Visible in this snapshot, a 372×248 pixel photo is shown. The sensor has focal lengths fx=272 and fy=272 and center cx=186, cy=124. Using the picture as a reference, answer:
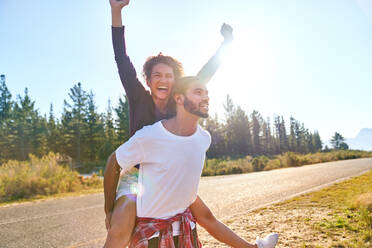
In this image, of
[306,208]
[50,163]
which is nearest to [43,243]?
[306,208]

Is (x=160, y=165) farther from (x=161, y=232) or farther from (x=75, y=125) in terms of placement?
(x=75, y=125)

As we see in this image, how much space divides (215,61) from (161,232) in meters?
1.43

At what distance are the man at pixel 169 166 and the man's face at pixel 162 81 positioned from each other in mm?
256

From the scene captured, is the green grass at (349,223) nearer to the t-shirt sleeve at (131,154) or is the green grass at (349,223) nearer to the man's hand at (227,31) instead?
the man's hand at (227,31)

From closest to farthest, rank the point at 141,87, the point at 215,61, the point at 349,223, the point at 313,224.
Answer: the point at 141,87
the point at 215,61
the point at 349,223
the point at 313,224

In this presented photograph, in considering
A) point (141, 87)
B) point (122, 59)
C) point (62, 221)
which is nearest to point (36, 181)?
point (62, 221)

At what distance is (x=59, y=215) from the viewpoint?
661 centimetres

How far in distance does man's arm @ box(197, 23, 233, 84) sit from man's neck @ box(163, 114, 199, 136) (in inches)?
14.2

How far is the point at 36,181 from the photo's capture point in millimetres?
10859

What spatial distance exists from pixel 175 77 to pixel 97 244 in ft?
10.9

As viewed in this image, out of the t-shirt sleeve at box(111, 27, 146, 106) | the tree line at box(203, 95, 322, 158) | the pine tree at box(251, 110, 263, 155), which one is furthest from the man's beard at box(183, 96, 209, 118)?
the pine tree at box(251, 110, 263, 155)

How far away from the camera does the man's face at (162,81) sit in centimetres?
209

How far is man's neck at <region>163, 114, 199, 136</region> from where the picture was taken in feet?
5.67

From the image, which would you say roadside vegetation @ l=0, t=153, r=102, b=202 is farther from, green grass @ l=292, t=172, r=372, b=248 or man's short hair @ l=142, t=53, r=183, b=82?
man's short hair @ l=142, t=53, r=183, b=82
